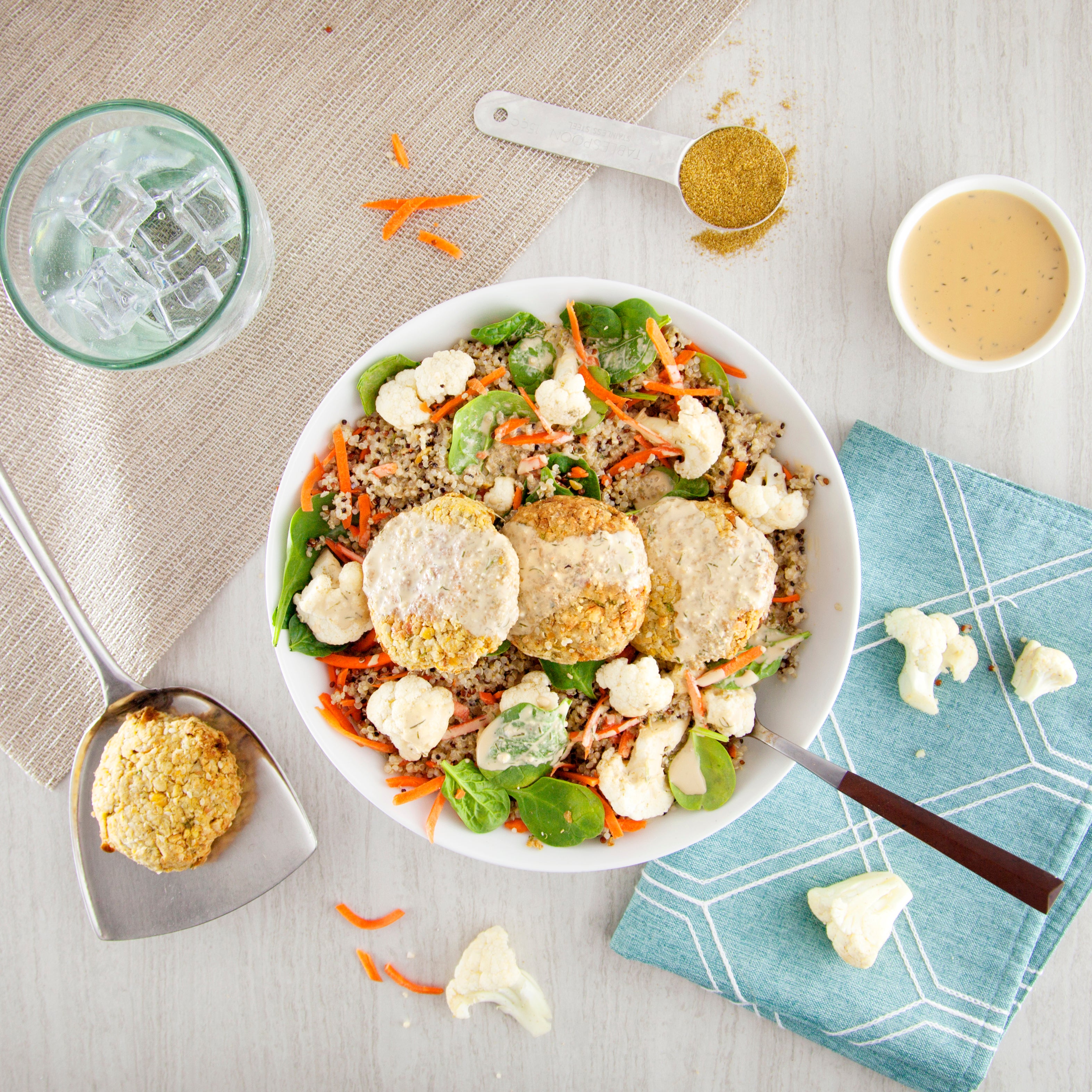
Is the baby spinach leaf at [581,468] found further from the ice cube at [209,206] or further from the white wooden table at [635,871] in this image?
the ice cube at [209,206]

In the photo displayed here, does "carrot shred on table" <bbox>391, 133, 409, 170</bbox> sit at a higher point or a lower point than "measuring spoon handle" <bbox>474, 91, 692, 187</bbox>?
higher

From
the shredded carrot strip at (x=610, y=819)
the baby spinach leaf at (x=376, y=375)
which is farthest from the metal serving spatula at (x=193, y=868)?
the baby spinach leaf at (x=376, y=375)

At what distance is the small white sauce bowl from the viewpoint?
7.88 ft

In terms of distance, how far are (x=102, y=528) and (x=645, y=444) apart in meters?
1.75

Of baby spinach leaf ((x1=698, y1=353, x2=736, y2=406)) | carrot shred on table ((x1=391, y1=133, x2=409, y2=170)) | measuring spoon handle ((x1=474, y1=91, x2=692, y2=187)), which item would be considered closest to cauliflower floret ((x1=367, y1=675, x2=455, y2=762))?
baby spinach leaf ((x1=698, y1=353, x2=736, y2=406))

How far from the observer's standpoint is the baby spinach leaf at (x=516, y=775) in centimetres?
213

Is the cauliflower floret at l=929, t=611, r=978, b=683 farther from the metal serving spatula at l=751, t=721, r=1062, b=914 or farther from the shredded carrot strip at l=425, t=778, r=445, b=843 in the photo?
the shredded carrot strip at l=425, t=778, r=445, b=843

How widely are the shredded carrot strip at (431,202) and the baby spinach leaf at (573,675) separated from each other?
4.75ft

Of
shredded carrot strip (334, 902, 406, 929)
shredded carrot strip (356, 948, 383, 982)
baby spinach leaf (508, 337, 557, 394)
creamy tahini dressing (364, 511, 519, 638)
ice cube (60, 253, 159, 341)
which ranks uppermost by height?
ice cube (60, 253, 159, 341)

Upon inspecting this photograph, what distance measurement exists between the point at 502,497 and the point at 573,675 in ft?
1.66

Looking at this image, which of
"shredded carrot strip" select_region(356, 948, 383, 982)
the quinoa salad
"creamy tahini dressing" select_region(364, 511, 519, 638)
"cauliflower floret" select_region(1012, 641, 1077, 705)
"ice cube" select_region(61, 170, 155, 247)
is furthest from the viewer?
"shredded carrot strip" select_region(356, 948, 383, 982)

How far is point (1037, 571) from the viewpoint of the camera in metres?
2.52

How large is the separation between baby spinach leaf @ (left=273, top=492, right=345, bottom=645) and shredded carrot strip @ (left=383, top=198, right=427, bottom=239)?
2.92 ft

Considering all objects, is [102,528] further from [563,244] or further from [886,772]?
[886,772]
